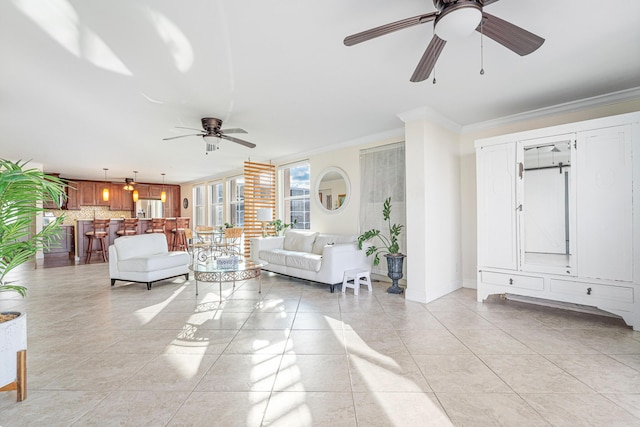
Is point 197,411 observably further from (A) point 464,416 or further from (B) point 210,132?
(B) point 210,132

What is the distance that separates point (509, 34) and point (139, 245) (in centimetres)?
560

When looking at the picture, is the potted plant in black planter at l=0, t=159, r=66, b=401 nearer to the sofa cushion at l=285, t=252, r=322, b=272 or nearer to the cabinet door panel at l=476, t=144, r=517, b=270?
the sofa cushion at l=285, t=252, r=322, b=272

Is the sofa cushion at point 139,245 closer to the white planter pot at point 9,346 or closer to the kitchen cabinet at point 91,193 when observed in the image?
the white planter pot at point 9,346

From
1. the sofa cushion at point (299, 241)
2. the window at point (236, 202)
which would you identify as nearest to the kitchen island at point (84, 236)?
the window at point (236, 202)

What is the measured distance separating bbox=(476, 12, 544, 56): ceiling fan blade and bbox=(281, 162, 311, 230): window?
4755 mm

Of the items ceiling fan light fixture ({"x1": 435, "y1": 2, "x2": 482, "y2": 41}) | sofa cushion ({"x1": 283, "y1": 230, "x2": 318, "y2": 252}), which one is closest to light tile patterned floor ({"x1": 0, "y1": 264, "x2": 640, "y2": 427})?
sofa cushion ({"x1": 283, "y1": 230, "x2": 318, "y2": 252})

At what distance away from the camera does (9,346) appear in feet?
5.69

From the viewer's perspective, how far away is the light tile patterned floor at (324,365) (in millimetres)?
1650

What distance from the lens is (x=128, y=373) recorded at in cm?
208

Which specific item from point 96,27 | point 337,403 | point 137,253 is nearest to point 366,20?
point 96,27

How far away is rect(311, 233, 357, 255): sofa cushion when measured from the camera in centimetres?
493

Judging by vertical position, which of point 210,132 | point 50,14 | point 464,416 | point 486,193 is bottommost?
point 464,416

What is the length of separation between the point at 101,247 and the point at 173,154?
13.3 ft

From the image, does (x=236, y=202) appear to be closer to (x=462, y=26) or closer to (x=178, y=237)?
(x=178, y=237)
